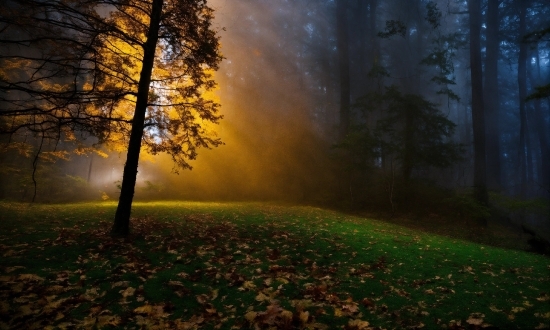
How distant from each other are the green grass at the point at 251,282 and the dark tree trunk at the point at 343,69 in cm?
1709

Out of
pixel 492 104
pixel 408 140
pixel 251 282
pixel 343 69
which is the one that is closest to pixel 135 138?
pixel 251 282

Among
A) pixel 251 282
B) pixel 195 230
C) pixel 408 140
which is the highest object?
pixel 408 140

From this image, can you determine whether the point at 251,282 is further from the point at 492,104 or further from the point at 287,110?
the point at 492,104

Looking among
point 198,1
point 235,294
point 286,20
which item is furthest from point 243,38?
point 235,294

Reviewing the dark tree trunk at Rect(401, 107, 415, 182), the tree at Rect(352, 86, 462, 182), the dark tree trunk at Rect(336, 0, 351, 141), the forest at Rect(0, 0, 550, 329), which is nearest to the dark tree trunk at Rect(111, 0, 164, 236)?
the forest at Rect(0, 0, 550, 329)

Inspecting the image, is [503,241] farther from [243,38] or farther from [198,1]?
[243,38]

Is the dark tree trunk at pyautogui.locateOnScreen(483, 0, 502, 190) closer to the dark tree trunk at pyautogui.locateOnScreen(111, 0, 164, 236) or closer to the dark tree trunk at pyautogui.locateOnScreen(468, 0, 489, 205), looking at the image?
the dark tree trunk at pyautogui.locateOnScreen(468, 0, 489, 205)

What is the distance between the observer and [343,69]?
2586cm

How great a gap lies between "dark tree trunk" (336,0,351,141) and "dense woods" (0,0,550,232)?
0.14 meters

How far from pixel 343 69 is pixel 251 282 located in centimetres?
2506

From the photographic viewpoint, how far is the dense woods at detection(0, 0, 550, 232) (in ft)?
28.8

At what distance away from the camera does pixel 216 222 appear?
1007 cm

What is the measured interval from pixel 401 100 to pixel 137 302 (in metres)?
18.4

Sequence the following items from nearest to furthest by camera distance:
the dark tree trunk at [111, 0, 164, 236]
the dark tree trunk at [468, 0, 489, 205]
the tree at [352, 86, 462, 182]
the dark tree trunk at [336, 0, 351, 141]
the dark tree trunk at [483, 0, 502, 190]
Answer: the dark tree trunk at [111, 0, 164, 236]
the dark tree trunk at [468, 0, 489, 205]
the tree at [352, 86, 462, 182]
the dark tree trunk at [336, 0, 351, 141]
the dark tree trunk at [483, 0, 502, 190]
